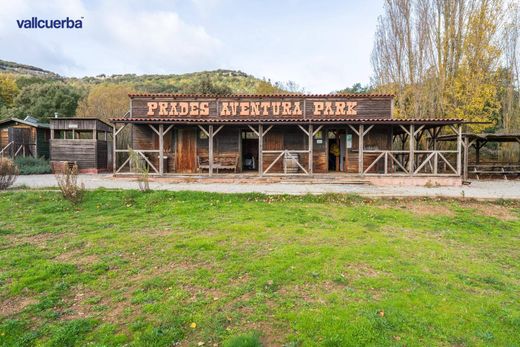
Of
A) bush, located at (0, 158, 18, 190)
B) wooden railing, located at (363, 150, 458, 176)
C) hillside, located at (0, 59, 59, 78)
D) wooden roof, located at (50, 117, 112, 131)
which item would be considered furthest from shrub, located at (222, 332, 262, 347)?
hillside, located at (0, 59, 59, 78)

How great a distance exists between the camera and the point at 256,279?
4449 mm

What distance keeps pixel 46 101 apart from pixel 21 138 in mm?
15951

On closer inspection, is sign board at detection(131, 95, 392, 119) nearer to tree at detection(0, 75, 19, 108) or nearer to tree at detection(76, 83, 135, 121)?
tree at detection(76, 83, 135, 121)

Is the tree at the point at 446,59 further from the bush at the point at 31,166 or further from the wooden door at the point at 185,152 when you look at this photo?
the bush at the point at 31,166

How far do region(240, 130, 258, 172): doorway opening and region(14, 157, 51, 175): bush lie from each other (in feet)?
38.2

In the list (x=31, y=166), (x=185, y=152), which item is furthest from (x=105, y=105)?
(x=185, y=152)

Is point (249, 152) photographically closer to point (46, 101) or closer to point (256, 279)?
point (256, 279)

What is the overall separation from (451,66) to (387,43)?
15.6 ft

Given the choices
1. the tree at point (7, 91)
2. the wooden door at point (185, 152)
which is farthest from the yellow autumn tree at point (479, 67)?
the tree at point (7, 91)

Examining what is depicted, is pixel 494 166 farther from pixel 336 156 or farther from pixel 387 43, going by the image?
pixel 387 43

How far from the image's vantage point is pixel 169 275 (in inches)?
182

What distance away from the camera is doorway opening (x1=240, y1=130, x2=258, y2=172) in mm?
18781

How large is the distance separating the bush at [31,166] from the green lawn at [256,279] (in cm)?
1150

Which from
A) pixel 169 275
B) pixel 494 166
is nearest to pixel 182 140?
pixel 169 275
